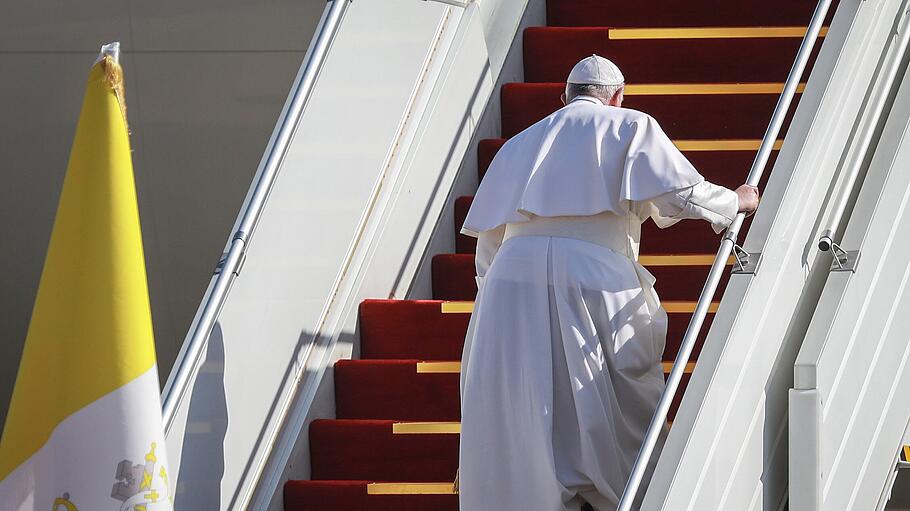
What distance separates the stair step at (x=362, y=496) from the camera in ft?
14.1

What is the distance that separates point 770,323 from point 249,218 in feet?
4.79

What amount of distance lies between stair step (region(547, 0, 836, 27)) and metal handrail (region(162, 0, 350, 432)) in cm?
205

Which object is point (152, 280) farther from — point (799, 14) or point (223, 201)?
point (799, 14)

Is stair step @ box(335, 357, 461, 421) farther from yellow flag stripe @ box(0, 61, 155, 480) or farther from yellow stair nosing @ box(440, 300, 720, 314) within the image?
yellow flag stripe @ box(0, 61, 155, 480)

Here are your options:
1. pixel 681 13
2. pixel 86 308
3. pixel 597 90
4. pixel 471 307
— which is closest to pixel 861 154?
pixel 597 90

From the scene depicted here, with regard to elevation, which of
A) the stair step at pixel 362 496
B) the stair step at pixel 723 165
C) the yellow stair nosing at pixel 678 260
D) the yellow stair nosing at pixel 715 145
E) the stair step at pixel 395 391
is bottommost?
the stair step at pixel 362 496

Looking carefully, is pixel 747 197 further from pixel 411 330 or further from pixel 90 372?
pixel 90 372

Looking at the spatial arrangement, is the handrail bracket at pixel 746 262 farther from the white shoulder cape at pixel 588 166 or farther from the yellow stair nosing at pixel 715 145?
the yellow stair nosing at pixel 715 145

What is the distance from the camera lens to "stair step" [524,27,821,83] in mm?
5711

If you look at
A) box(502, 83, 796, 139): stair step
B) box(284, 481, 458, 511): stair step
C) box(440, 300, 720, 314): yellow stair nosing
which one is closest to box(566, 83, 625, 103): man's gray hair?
box(440, 300, 720, 314): yellow stair nosing

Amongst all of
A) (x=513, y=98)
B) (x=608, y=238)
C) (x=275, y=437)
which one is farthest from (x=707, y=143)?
(x=275, y=437)

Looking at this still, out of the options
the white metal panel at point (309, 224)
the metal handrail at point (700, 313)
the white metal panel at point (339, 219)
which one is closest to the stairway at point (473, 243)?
the white metal panel at point (339, 219)

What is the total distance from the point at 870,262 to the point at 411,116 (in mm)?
1964

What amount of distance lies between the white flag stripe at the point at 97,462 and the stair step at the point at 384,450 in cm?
127
